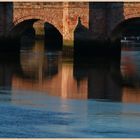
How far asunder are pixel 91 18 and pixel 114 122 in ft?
58.4

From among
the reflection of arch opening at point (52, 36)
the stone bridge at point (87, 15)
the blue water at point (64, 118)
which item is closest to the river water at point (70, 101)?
the blue water at point (64, 118)

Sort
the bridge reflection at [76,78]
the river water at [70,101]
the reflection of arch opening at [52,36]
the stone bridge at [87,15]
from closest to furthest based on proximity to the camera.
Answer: the river water at [70,101]
the bridge reflection at [76,78]
the stone bridge at [87,15]
the reflection of arch opening at [52,36]

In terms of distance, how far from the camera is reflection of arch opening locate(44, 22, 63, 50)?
140ft

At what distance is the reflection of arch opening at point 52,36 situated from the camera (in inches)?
1680

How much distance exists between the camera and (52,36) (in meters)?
45.1

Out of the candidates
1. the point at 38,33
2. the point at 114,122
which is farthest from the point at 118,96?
the point at 38,33

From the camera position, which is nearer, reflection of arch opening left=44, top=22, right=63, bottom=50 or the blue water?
the blue water

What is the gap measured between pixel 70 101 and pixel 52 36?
3158 cm

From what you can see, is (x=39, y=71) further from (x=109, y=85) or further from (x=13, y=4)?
(x=13, y=4)

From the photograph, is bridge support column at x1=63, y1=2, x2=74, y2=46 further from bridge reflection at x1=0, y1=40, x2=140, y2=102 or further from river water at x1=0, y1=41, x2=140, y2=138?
river water at x1=0, y1=41, x2=140, y2=138

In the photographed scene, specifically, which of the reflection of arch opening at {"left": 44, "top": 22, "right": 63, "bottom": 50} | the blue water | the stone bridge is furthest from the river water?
the reflection of arch opening at {"left": 44, "top": 22, "right": 63, "bottom": 50}

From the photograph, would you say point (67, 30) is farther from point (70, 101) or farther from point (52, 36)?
point (52, 36)

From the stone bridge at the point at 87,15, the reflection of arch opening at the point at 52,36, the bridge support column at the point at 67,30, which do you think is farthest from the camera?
the reflection of arch opening at the point at 52,36

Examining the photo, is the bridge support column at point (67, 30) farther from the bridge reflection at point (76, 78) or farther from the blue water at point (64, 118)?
the blue water at point (64, 118)
